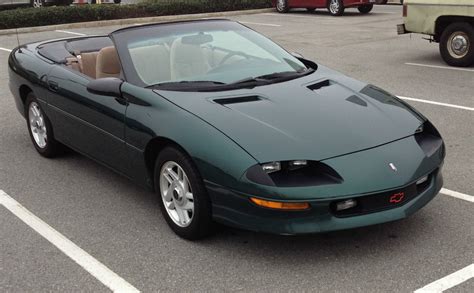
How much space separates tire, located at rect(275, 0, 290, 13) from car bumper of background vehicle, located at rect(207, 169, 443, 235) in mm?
17920

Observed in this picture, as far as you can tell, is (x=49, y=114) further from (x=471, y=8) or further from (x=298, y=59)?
(x=471, y=8)

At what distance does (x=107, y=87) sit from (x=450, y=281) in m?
2.56

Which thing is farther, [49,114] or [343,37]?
[343,37]

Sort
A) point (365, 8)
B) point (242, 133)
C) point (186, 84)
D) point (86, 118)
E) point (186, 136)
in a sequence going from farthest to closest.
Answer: point (365, 8)
point (86, 118)
point (186, 84)
point (186, 136)
point (242, 133)

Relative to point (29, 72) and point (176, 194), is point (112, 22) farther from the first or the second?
point (176, 194)

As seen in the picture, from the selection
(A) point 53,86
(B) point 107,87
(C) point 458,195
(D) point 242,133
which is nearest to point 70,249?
(B) point 107,87

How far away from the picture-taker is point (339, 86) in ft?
13.2

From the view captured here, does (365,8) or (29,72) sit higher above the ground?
(29,72)

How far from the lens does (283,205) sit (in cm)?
297

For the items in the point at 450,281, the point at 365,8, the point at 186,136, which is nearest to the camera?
the point at 450,281

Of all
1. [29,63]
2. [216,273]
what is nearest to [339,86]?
[216,273]

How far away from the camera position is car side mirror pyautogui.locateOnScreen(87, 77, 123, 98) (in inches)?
152

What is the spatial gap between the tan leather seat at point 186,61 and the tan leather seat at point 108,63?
634 mm

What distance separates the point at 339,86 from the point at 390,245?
1256 mm
